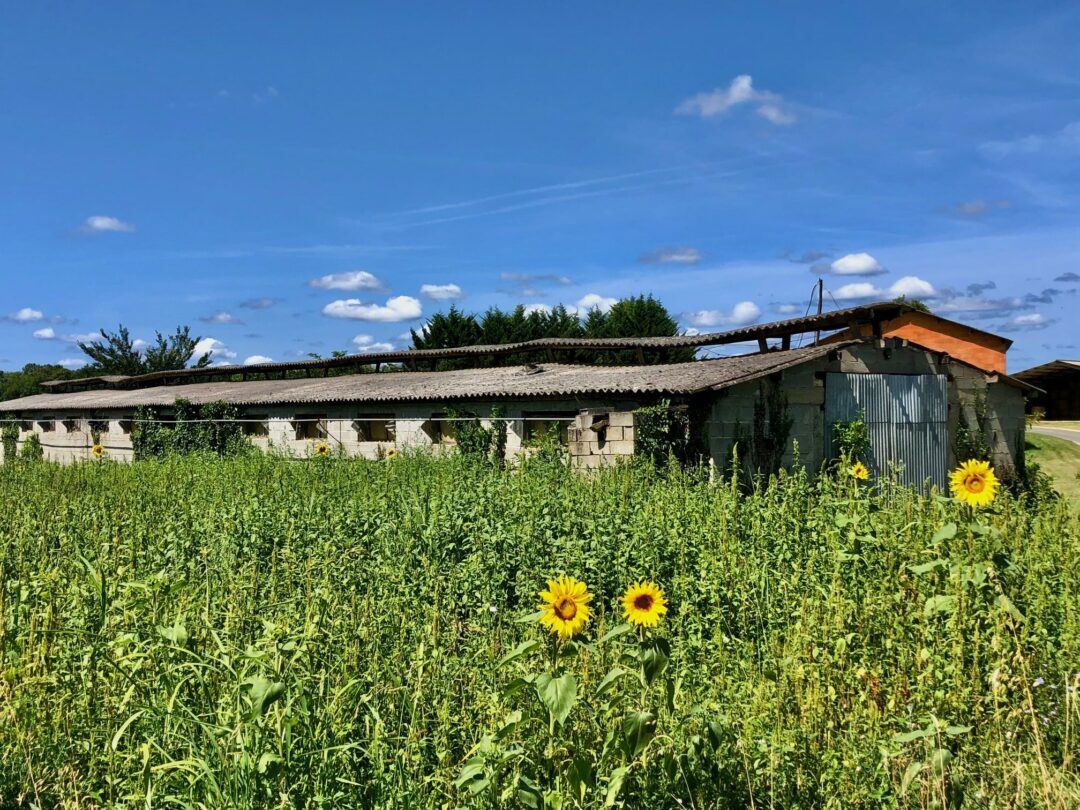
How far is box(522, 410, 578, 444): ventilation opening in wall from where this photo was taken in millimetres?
15109

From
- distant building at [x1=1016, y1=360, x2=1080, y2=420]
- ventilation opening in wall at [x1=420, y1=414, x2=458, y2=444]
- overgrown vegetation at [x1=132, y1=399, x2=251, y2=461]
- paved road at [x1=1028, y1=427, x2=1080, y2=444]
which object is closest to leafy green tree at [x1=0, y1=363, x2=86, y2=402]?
overgrown vegetation at [x1=132, y1=399, x2=251, y2=461]

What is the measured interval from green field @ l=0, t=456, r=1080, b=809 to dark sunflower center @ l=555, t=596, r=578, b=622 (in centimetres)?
11

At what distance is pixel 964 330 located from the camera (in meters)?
30.6

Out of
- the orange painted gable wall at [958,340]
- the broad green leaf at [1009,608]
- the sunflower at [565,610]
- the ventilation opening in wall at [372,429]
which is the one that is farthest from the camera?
the orange painted gable wall at [958,340]

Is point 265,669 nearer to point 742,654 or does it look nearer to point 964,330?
point 742,654

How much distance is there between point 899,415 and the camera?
15641 millimetres

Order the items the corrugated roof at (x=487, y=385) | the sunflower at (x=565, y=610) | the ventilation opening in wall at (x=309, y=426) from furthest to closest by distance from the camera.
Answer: the ventilation opening in wall at (x=309, y=426)
the corrugated roof at (x=487, y=385)
the sunflower at (x=565, y=610)

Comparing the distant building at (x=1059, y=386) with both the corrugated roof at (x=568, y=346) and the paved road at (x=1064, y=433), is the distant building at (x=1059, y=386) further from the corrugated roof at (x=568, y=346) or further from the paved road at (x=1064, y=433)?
the corrugated roof at (x=568, y=346)

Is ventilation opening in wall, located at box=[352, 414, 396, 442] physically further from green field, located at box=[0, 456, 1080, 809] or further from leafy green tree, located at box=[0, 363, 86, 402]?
leafy green tree, located at box=[0, 363, 86, 402]

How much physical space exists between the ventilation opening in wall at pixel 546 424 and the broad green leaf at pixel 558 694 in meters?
12.3

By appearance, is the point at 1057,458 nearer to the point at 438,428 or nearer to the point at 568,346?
the point at 568,346

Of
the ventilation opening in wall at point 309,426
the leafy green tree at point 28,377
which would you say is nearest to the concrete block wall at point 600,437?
the ventilation opening in wall at point 309,426

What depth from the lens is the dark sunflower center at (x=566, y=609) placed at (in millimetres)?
2906

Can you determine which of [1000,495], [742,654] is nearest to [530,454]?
[1000,495]
